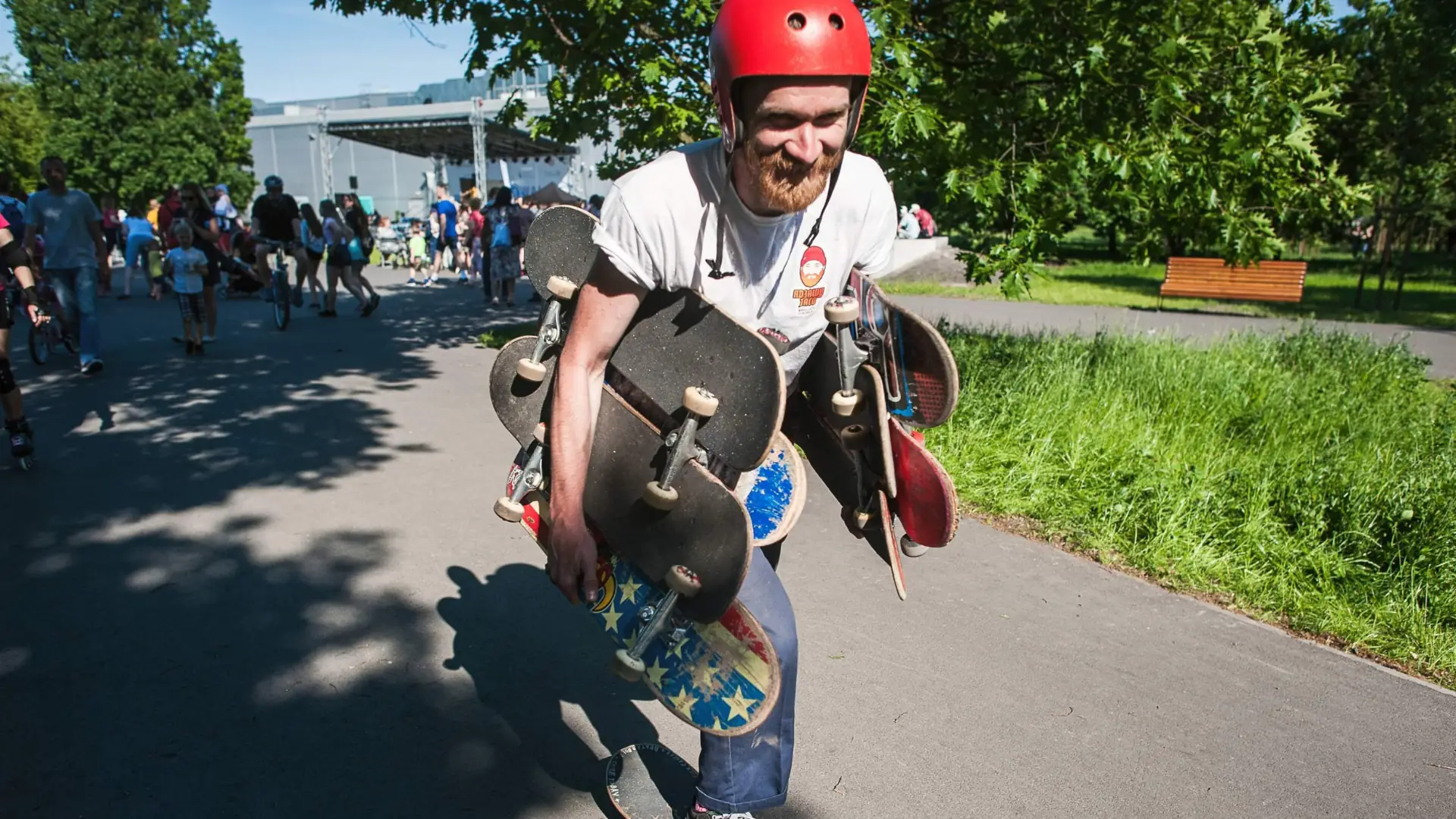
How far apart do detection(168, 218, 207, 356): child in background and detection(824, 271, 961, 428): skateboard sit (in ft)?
28.6

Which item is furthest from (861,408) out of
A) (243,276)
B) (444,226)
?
(444,226)

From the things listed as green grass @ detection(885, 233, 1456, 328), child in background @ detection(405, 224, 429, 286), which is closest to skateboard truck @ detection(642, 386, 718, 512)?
green grass @ detection(885, 233, 1456, 328)

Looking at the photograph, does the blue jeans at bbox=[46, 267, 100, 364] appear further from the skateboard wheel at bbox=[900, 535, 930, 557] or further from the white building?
the white building

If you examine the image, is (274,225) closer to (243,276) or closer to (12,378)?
(243,276)

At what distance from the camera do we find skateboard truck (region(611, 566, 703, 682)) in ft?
5.85

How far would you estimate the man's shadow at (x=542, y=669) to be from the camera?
2.81m

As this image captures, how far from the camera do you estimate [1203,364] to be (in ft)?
22.1

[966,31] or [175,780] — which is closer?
[175,780]

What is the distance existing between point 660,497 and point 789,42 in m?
0.89

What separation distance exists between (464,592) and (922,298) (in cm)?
1319

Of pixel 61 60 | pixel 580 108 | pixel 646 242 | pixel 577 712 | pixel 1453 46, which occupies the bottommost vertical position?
pixel 577 712

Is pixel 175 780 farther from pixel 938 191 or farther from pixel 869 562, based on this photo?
pixel 938 191

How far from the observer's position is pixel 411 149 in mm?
35938

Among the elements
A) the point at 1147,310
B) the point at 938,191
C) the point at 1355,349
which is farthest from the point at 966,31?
the point at 1147,310
